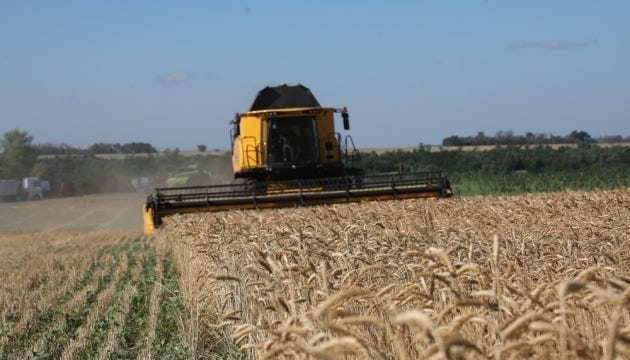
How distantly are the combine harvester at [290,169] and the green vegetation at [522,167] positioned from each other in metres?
17.2

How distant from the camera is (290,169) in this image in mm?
21719

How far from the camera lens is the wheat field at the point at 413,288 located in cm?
292

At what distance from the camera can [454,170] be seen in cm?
5922

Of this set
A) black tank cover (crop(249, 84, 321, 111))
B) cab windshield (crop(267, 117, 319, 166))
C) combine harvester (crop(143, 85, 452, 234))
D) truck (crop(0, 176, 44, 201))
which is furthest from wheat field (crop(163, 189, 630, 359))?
truck (crop(0, 176, 44, 201))

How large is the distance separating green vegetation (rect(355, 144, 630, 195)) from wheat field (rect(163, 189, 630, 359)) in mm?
26327

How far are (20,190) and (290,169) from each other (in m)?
59.7

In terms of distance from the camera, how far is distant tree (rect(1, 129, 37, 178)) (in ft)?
332

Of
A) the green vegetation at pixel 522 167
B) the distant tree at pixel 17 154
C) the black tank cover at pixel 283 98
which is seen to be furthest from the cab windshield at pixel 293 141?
the distant tree at pixel 17 154

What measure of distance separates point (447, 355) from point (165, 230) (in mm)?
15896

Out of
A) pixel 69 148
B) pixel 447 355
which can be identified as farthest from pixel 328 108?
pixel 69 148

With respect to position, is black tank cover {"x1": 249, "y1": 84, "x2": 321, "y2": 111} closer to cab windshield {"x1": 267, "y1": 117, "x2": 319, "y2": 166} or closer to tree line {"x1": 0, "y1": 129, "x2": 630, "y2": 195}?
cab windshield {"x1": 267, "y1": 117, "x2": 319, "y2": 166}

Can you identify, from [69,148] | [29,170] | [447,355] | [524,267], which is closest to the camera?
[447,355]

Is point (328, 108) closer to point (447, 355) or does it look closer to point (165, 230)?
point (165, 230)

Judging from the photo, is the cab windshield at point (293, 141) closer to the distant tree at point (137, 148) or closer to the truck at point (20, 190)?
the truck at point (20, 190)
